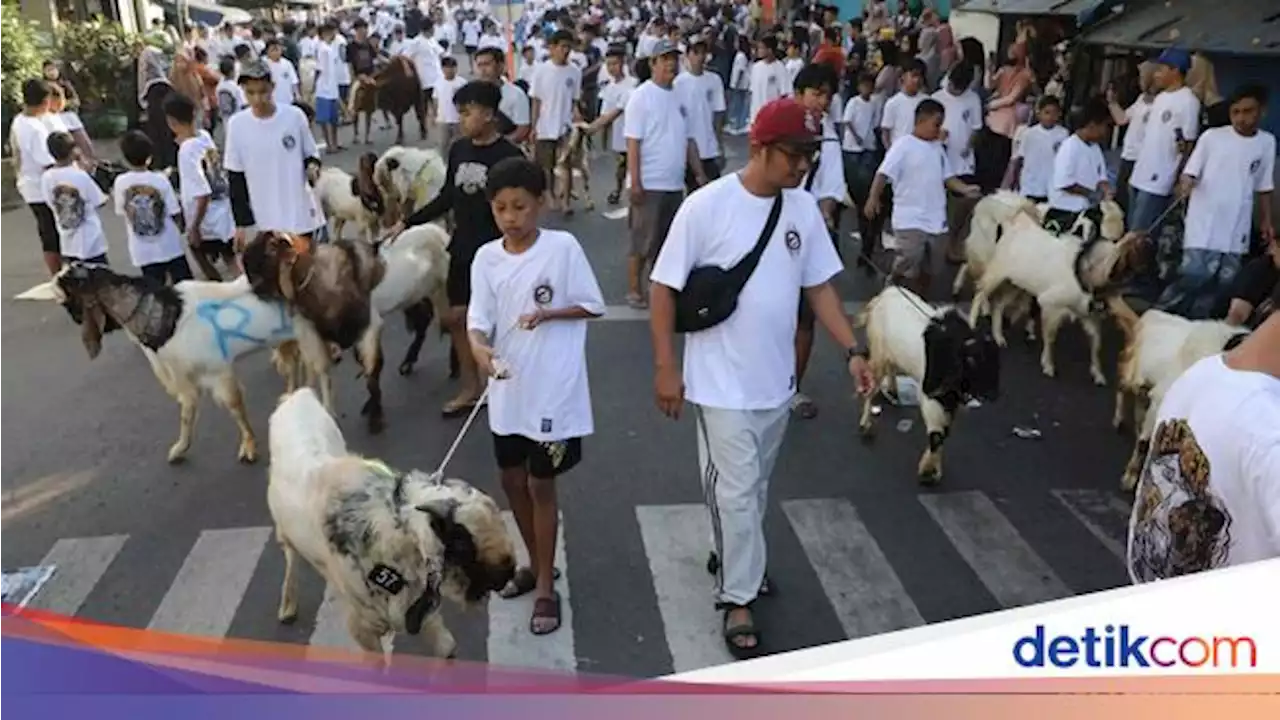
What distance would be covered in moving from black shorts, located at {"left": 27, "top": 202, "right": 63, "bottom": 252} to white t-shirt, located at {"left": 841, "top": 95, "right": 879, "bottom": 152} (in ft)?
25.3

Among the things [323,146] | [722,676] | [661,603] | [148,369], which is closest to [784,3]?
[323,146]

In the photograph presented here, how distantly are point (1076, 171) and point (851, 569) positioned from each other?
4.84m

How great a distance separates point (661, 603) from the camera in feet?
16.7

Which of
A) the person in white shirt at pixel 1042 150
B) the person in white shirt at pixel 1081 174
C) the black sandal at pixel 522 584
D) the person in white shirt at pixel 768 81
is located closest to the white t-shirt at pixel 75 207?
the black sandal at pixel 522 584

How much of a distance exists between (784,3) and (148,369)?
1059 inches

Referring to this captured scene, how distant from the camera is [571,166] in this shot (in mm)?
13312

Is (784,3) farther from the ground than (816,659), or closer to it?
farther from the ground

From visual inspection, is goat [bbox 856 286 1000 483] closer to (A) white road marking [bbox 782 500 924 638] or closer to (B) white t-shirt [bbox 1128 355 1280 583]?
(A) white road marking [bbox 782 500 924 638]

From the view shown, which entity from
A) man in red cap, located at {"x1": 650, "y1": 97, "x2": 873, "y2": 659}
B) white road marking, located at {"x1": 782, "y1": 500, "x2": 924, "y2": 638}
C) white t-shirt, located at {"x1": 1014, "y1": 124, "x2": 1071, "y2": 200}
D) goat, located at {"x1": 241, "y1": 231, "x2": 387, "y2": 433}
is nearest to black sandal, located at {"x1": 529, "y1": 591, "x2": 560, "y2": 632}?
man in red cap, located at {"x1": 650, "y1": 97, "x2": 873, "y2": 659}

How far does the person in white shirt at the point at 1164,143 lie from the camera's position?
8.76 meters

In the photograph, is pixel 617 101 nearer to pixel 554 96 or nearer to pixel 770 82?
pixel 554 96

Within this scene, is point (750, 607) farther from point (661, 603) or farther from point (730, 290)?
point (730, 290)

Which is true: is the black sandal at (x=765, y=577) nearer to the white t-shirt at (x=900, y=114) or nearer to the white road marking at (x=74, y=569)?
the white road marking at (x=74, y=569)

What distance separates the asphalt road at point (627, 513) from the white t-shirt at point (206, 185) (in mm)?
1169
